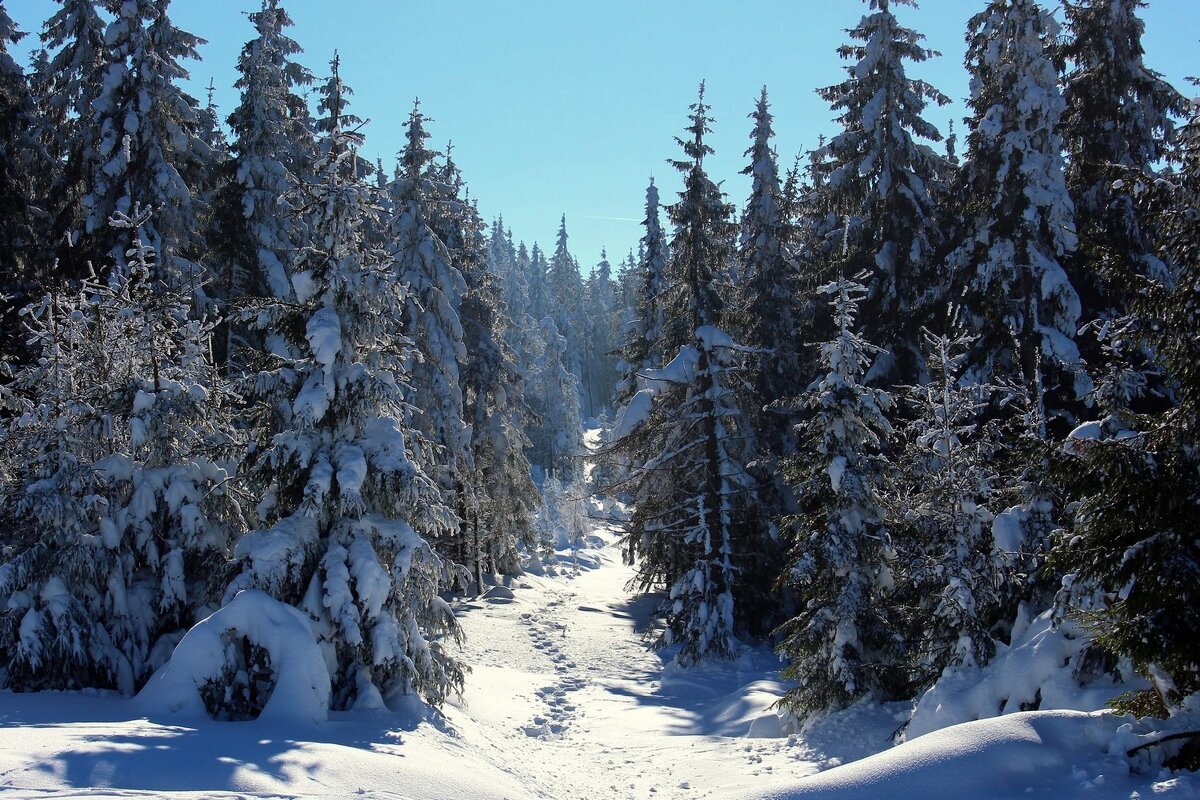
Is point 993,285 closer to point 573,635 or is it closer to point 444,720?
point 444,720

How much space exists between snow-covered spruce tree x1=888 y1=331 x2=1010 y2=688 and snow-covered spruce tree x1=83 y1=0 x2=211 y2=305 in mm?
16891

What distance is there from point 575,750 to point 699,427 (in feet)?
32.7

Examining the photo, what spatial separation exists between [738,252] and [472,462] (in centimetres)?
1104

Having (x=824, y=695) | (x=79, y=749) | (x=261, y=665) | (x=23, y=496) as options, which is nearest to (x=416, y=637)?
(x=261, y=665)

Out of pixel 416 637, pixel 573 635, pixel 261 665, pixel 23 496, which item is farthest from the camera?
pixel 573 635

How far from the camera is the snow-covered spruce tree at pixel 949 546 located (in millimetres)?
10141

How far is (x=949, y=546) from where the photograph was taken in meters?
11.1

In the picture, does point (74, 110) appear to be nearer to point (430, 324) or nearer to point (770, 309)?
point (430, 324)

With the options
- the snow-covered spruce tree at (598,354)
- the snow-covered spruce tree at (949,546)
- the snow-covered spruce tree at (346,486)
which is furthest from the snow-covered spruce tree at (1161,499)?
the snow-covered spruce tree at (598,354)

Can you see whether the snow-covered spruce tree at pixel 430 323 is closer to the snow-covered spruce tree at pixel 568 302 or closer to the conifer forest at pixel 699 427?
the conifer forest at pixel 699 427

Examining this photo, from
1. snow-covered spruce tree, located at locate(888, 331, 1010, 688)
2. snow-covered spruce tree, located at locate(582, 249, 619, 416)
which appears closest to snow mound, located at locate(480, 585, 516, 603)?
snow-covered spruce tree, located at locate(888, 331, 1010, 688)

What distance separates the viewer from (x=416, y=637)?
10828mm

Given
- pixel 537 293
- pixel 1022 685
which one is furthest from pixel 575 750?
pixel 537 293

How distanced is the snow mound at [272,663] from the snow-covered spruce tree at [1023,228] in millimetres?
13562
